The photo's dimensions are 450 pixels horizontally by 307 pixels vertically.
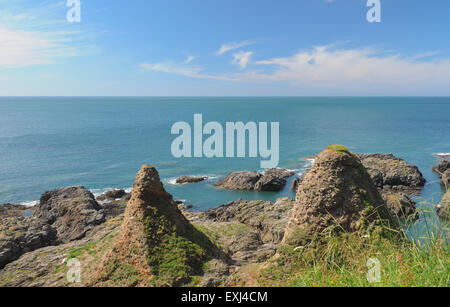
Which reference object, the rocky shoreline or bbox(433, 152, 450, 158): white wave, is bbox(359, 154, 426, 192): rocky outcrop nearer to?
bbox(433, 152, 450, 158): white wave

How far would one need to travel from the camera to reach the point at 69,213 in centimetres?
3719

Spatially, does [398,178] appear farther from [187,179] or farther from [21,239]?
[21,239]

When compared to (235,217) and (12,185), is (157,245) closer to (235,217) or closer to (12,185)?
(235,217)

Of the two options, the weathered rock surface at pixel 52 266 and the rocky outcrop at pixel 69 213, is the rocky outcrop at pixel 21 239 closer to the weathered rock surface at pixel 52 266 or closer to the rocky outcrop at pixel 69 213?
the weathered rock surface at pixel 52 266

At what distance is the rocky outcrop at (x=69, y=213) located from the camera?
110 feet

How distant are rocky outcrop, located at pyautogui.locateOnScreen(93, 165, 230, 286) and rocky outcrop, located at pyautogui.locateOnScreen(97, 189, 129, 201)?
34.9 m

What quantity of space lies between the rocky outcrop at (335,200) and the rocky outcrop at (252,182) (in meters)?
36.7

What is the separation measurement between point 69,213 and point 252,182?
98.2ft

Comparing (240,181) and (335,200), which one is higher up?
(335,200)

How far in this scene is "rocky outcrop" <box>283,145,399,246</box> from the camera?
16391 mm

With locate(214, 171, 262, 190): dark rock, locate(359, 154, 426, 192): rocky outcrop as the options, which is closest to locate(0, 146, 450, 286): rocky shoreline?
locate(214, 171, 262, 190): dark rock

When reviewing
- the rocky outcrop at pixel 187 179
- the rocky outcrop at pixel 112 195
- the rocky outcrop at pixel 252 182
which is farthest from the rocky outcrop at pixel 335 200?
the rocky outcrop at pixel 187 179

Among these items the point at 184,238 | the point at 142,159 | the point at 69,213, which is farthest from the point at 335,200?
the point at 142,159
